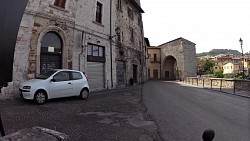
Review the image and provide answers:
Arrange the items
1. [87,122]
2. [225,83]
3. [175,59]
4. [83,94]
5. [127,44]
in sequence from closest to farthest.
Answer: [87,122]
[83,94]
[225,83]
[127,44]
[175,59]

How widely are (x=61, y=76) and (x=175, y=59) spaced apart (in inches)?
1919

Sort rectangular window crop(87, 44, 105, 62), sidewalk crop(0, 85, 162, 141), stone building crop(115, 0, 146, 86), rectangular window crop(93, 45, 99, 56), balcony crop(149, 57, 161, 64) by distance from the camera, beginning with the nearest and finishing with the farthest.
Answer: sidewalk crop(0, 85, 162, 141), rectangular window crop(87, 44, 105, 62), rectangular window crop(93, 45, 99, 56), stone building crop(115, 0, 146, 86), balcony crop(149, 57, 161, 64)

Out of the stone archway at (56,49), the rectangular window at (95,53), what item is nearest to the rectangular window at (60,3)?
the stone archway at (56,49)

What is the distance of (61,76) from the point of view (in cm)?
1076

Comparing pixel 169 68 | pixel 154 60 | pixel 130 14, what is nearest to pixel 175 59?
pixel 169 68

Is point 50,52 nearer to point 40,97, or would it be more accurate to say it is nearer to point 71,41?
point 71,41

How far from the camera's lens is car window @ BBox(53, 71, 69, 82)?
10.5 metres

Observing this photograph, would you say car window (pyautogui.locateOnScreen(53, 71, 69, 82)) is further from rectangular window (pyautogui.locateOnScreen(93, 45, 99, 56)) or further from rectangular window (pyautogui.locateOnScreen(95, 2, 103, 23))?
rectangular window (pyautogui.locateOnScreen(95, 2, 103, 23))

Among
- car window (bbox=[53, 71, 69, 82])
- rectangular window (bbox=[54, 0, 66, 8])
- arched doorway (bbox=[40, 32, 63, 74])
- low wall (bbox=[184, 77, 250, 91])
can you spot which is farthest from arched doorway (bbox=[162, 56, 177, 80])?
car window (bbox=[53, 71, 69, 82])

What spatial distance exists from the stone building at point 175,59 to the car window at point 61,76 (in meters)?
39.6

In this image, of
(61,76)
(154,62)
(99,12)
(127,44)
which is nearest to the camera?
(61,76)

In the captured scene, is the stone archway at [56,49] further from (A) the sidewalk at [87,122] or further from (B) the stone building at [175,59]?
(B) the stone building at [175,59]

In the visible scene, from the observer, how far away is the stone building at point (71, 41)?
11992mm

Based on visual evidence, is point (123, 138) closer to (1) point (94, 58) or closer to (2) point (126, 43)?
(1) point (94, 58)
